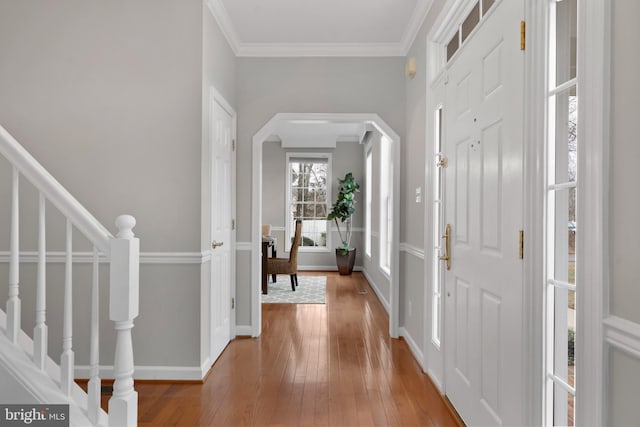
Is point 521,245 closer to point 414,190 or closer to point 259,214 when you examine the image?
point 414,190

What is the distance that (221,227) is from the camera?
3.45m

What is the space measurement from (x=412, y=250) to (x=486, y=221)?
155 cm

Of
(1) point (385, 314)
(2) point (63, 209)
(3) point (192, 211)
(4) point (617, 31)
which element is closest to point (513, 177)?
(4) point (617, 31)

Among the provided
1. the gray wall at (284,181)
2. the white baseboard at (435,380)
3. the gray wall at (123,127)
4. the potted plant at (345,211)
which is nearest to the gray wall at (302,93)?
the gray wall at (123,127)

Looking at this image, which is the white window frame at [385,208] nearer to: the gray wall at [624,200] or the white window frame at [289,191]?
the white window frame at [289,191]

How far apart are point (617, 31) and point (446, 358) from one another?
81.6 inches

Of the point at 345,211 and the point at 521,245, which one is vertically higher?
the point at 345,211

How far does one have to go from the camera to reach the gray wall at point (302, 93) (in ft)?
12.8

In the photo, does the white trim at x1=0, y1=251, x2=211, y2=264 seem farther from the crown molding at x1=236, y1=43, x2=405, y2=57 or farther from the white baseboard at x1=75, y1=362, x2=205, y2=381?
the crown molding at x1=236, y1=43, x2=405, y2=57

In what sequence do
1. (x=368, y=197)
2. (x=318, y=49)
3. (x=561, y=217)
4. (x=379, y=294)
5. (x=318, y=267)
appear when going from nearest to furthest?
(x=561, y=217), (x=318, y=49), (x=379, y=294), (x=368, y=197), (x=318, y=267)

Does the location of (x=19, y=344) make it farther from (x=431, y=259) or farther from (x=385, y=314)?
(x=385, y=314)

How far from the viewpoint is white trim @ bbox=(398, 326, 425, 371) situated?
A: 3167 millimetres

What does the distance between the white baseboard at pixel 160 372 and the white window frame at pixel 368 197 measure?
4517 mm

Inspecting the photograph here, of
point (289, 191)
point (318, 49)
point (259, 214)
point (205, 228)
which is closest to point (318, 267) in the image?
point (289, 191)
